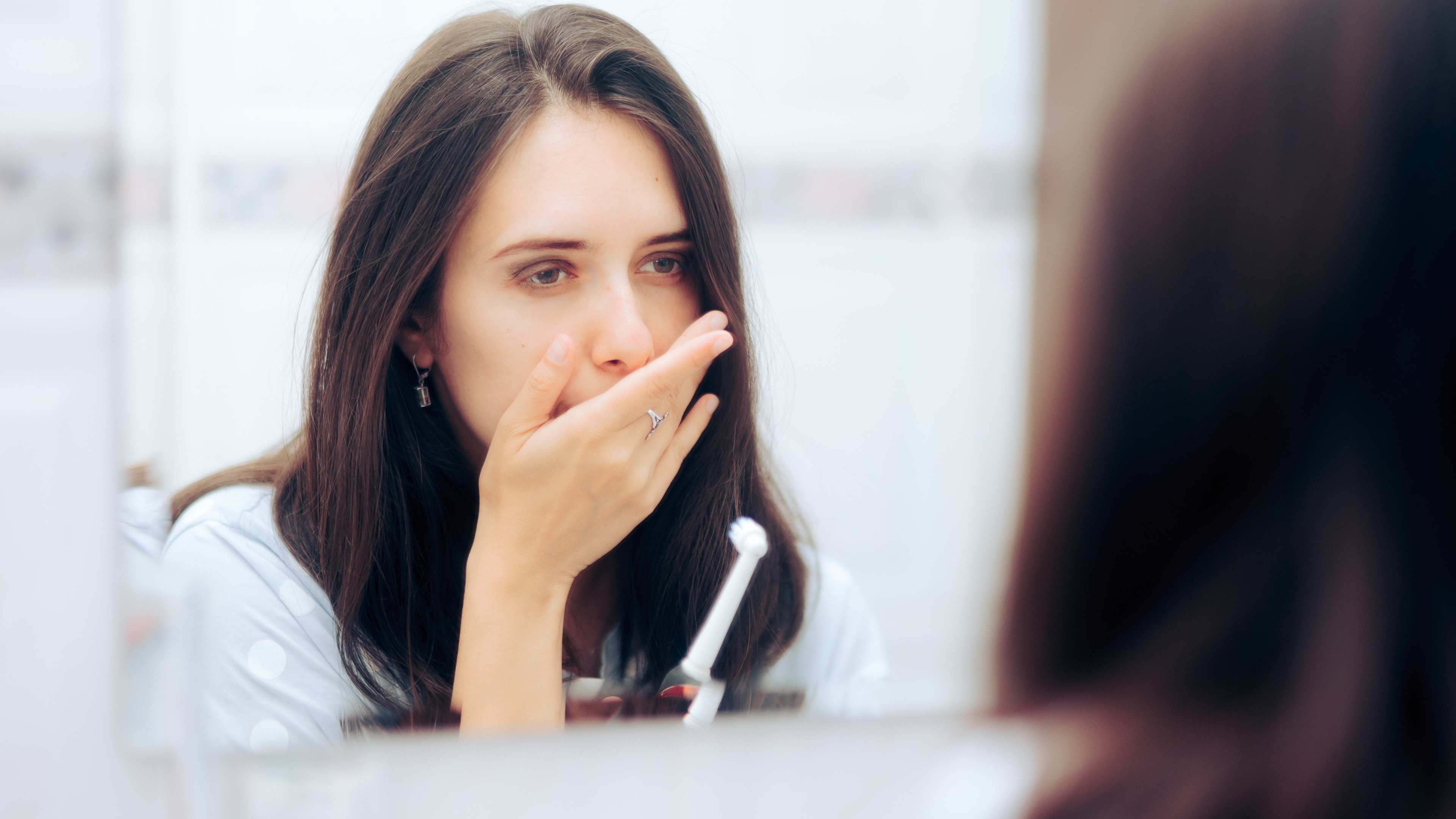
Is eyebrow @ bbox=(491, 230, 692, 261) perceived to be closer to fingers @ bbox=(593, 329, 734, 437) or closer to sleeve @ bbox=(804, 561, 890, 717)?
fingers @ bbox=(593, 329, 734, 437)

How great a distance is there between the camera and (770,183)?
0.53m

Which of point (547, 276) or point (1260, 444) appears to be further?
point (1260, 444)

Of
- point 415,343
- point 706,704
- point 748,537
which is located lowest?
point 706,704

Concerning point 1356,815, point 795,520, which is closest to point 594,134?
point 795,520

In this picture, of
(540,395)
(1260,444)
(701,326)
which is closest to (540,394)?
(540,395)

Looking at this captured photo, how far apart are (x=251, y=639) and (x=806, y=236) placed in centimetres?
40

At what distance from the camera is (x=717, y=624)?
0.54m

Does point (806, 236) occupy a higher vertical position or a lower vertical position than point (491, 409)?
higher

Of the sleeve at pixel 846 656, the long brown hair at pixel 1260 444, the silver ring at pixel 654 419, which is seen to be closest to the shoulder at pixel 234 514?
the silver ring at pixel 654 419

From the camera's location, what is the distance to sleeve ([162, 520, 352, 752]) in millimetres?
498

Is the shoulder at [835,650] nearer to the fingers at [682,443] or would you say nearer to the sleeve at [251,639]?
the fingers at [682,443]

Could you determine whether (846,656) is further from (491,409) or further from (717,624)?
(491,409)

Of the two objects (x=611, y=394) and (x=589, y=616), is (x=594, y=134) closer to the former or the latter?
(x=611, y=394)

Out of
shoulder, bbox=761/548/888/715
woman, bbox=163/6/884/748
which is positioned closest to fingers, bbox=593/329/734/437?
woman, bbox=163/6/884/748
